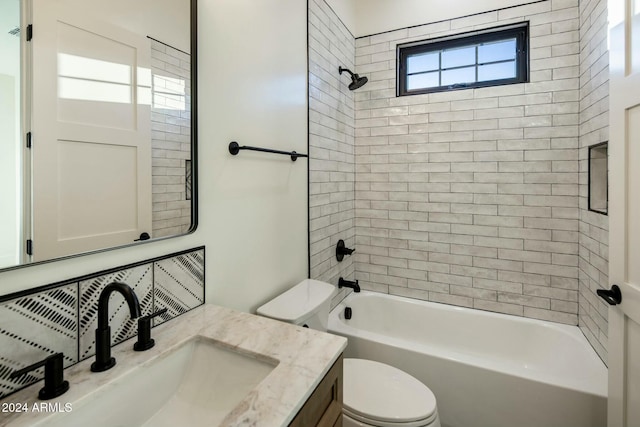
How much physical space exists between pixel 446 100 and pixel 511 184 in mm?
800

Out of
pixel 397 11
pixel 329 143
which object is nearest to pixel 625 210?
pixel 329 143

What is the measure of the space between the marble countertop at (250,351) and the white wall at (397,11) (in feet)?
7.36

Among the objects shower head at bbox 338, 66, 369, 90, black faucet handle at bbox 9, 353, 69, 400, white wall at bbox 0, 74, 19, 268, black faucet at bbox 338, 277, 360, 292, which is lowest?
black faucet at bbox 338, 277, 360, 292

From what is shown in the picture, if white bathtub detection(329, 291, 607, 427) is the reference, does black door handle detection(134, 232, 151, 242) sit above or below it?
above

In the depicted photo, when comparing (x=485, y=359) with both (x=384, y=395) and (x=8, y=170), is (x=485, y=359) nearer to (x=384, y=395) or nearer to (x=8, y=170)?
(x=384, y=395)

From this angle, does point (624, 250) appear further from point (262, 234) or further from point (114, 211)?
point (114, 211)

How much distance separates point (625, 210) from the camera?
44.9 inches

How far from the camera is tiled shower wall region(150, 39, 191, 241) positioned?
104 cm

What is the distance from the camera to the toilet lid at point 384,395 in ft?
4.29

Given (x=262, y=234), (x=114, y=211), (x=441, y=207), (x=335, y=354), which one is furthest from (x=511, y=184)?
(x=114, y=211)

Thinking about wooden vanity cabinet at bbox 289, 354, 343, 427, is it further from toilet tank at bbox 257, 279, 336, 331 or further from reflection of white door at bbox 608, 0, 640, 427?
reflection of white door at bbox 608, 0, 640, 427

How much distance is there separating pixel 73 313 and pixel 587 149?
2.67 metres

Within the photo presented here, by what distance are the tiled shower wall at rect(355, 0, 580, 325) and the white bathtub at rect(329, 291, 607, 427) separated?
145 mm

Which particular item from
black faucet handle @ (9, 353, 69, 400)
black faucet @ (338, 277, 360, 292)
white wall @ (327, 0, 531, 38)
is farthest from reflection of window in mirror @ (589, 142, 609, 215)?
black faucet handle @ (9, 353, 69, 400)
